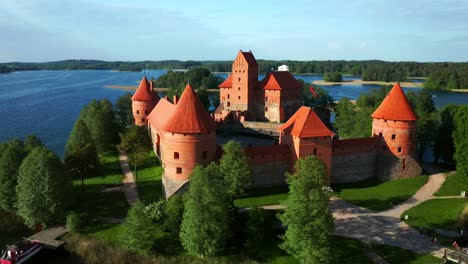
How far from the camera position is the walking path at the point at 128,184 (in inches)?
1011

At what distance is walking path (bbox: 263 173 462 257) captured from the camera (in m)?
19.6

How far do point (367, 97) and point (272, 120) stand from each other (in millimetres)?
20125

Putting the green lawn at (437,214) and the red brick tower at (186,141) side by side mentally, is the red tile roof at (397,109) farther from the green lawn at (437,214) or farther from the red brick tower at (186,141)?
the red brick tower at (186,141)

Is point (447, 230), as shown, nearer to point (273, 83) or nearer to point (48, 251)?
point (48, 251)

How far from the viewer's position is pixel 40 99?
8356 cm

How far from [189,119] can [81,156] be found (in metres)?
10.5

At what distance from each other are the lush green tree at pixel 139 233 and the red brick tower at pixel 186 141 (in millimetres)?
4182

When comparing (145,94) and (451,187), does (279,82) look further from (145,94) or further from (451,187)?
(451,187)

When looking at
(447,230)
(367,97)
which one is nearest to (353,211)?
(447,230)

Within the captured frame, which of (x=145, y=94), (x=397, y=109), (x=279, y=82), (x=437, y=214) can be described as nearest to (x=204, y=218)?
(x=437, y=214)

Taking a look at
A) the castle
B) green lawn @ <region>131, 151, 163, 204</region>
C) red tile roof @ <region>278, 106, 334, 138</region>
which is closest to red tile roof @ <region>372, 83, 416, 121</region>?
the castle

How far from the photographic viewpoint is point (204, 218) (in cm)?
1859

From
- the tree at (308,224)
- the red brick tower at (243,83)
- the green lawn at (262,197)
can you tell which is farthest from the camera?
the red brick tower at (243,83)

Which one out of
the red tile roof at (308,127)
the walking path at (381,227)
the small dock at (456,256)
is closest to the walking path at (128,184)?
the walking path at (381,227)
